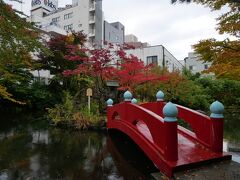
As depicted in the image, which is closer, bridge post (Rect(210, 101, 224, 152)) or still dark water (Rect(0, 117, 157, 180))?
bridge post (Rect(210, 101, 224, 152))

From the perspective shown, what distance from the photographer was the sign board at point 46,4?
41156 millimetres

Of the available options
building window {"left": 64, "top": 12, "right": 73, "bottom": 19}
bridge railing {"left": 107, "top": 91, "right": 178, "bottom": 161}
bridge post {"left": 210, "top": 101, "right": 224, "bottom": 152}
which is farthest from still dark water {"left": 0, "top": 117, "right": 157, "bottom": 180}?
building window {"left": 64, "top": 12, "right": 73, "bottom": 19}

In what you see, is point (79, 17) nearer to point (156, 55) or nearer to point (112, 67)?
point (156, 55)

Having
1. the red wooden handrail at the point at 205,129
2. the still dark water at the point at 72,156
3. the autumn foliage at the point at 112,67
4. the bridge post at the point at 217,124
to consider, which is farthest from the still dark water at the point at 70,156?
the autumn foliage at the point at 112,67

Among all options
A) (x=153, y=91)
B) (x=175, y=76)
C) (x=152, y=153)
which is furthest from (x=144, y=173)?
(x=175, y=76)

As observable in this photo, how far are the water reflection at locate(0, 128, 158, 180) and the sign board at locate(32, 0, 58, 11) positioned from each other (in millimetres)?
34841

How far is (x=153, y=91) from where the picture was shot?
18109mm

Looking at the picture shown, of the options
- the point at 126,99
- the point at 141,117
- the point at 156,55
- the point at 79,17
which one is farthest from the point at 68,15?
the point at 141,117

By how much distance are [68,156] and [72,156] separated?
0.12 meters

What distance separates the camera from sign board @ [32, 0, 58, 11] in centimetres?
4116

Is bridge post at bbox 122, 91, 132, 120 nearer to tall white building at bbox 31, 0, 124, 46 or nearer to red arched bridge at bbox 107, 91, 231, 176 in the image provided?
red arched bridge at bbox 107, 91, 231, 176

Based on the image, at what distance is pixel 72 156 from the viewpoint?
7824 millimetres

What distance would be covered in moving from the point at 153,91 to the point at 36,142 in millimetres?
10270

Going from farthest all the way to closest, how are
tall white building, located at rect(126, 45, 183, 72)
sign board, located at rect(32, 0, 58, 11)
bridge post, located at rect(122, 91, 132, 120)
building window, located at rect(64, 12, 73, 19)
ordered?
sign board, located at rect(32, 0, 58, 11)
building window, located at rect(64, 12, 73, 19)
tall white building, located at rect(126, 45, 183, 72)
bridge post, located at rect(122, 91, 132, 120)
